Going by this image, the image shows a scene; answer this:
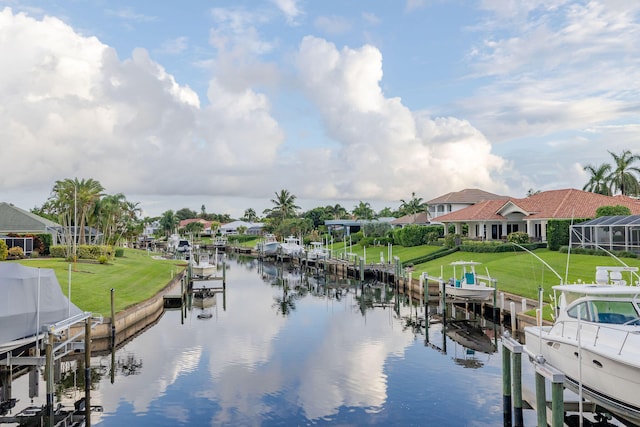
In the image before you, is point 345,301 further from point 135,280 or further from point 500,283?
point 135,280

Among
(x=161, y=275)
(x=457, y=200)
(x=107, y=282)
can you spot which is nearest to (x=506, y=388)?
(x=107, y=282)

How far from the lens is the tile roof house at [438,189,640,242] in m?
58.0

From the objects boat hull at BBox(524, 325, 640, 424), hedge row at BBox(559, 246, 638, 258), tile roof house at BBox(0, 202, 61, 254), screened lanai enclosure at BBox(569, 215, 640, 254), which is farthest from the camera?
tile roof house at BBox(0, 202, 61, 254)

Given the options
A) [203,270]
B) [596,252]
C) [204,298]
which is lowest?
[204,298]

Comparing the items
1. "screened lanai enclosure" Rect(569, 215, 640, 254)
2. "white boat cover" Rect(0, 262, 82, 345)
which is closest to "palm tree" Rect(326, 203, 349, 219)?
"screened lanai enclosure" Rect(569, 215, 640, 254)

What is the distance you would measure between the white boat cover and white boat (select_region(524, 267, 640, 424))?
1788 centimetres

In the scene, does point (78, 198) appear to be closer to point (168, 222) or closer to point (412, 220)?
point (412, 220)

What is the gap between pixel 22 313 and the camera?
19.6 metres

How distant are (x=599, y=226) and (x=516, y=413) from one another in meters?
36.7

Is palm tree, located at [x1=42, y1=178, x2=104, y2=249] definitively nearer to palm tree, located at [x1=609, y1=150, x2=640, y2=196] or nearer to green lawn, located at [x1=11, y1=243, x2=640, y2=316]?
green lawn, located at [x1=11, y1=243, x2=640, y2=316]

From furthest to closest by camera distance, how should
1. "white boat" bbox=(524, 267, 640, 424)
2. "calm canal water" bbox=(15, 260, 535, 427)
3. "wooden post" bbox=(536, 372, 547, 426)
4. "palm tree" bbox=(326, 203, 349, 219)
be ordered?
"palm tree" bbox=(326, 203, 349, 219), "calm canal water" bbox=(15, 260, 535, 427), "white boat" bbox=(524, 267, 640, 424), "wooden post" bbox=(536, 372, 547, 426)

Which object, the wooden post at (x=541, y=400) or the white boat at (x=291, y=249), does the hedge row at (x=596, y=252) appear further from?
the white boat at (x=291, y=249)

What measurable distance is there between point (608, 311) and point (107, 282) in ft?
112

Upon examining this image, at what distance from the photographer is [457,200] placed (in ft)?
290
